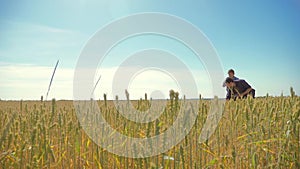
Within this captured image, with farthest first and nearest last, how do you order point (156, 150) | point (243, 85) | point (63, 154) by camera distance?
point (243, 85) → point (63, 154) → point (156, 150)

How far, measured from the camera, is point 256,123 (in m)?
2.74

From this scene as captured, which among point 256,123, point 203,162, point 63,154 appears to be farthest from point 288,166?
point 63,154

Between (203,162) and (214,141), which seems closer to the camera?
(203,162)

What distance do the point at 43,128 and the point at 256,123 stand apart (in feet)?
5.88

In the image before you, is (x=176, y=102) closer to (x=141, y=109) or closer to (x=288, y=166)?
(x=141, y=109)

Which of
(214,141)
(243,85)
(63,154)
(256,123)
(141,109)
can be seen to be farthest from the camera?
(243,85)

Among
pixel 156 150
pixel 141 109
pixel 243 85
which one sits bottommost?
pixel 156 150

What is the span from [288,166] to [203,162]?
66 cm

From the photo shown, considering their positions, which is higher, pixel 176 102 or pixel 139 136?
pixel 176 102

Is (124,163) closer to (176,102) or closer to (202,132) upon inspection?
(176,102)

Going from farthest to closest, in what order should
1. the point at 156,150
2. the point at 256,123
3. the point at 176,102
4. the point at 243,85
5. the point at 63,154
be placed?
the point at 243,85, the point at 256,123, the point at 63,154, the point at 176,102, the point at 156,150

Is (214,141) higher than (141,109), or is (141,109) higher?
(141,109)

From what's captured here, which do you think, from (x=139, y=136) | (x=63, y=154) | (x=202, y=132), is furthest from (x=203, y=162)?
(x=63, y=154)

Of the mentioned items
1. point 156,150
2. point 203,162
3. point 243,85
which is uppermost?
point 243,85
